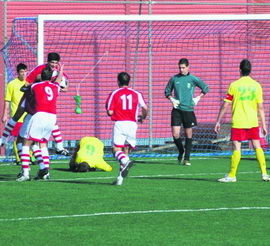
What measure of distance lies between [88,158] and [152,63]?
7.13 metres

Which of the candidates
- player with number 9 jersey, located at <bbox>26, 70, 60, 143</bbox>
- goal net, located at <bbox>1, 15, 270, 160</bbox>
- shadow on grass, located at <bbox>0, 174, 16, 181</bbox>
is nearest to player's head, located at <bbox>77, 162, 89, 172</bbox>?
shadow on grass, located at <bbox>0, 174, 16, 181</bbox>

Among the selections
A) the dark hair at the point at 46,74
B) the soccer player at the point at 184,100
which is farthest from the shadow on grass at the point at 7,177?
the soccer player at the point at 184,100

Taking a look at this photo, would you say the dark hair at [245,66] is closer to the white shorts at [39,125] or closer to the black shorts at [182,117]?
the white shorts at [39,125]

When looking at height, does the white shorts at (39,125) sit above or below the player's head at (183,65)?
below

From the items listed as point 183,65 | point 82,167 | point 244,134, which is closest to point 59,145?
point 82,167

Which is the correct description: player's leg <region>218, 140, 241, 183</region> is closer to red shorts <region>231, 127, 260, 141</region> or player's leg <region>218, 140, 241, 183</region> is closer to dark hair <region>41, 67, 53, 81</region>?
red shorts <region>231, 127, 260, 141</region>

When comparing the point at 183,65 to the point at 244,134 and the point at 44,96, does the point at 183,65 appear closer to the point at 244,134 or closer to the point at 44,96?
the point at 244,134

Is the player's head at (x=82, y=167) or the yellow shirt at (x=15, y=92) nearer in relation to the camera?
the player's head at (x=82, y=167)

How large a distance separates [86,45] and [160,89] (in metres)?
2.13

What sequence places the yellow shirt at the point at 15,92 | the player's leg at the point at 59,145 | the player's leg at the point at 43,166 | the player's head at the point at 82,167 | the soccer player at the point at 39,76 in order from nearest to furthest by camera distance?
the player's leg at the point at 43,166 < the soccer player at the point at 39,76 < the player's leg at the point at 59,145 < the player's head at the point at 82,167 < the yellow shirt at the point at 15,92

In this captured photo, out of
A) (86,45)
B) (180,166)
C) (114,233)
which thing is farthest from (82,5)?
(114,233)

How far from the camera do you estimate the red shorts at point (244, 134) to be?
15.3 m

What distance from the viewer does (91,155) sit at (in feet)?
58.3

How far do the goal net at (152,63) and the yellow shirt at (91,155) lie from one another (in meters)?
5.15
